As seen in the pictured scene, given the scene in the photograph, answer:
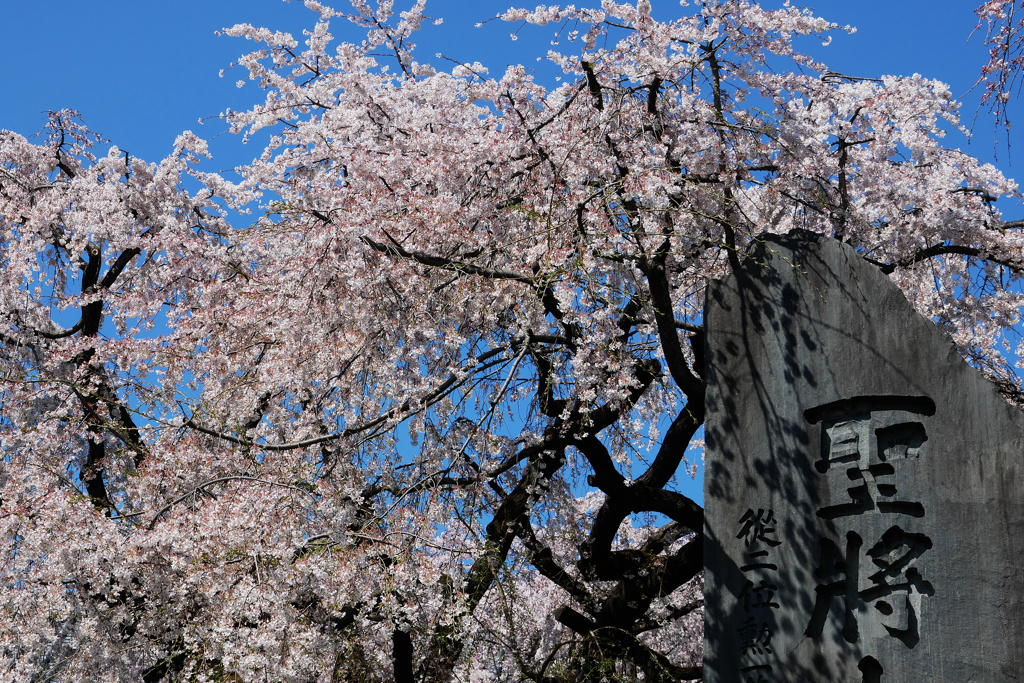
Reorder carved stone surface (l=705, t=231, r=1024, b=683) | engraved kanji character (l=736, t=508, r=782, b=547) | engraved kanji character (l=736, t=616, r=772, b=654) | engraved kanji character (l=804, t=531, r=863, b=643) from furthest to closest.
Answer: engraved kanji character (l=736, t=508, r=782, b=547)
engraved kanji character (l=736, t=616, r=772, b=654)
engraved kanji character (l=804, t=531, r=863, b=643)
carved stone surface (l=705, t=231, r=1024, b=683)

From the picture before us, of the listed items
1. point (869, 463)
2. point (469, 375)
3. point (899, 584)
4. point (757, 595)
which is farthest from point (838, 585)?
point (469, 375)

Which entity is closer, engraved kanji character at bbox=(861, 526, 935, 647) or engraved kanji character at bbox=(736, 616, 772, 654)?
engraved kanji character at bbox=(861, 526, 935, 647)

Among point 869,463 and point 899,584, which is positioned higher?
point 869,463

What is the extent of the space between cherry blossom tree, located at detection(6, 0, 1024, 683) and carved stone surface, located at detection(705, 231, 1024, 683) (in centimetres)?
91

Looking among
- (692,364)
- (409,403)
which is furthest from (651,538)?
(409,403)

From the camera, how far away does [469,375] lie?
234 inches

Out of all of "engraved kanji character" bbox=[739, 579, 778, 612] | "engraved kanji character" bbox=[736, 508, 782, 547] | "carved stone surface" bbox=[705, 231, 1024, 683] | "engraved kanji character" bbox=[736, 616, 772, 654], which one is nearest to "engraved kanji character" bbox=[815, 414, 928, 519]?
"carved stone surface" bbox=[705, 231, 1024, 683]

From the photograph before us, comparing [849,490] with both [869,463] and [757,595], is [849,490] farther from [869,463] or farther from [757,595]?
[757,595]

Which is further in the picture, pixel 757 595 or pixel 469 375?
pixel 469 375

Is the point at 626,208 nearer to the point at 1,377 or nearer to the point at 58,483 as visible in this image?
the point at 58,483

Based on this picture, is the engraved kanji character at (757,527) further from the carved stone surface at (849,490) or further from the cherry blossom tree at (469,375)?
the cherry blossom tree at (469,375)

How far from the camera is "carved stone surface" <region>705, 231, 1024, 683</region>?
362cm

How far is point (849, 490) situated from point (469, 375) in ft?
9.13

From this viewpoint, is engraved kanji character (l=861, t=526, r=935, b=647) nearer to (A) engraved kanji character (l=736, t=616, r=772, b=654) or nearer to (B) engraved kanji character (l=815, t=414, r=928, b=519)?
(B) engraved kanji character (l=815, t=414, r=928, b=519)
